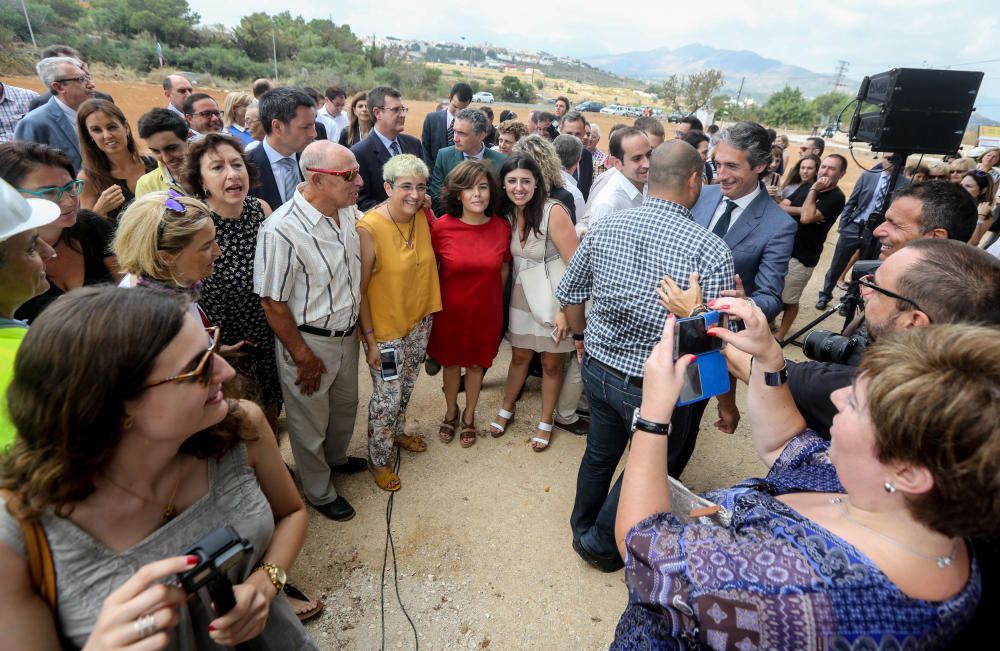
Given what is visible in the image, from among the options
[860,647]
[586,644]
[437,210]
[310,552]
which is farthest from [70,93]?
[860,647]

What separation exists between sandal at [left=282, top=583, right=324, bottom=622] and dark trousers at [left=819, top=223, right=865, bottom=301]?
716 cm

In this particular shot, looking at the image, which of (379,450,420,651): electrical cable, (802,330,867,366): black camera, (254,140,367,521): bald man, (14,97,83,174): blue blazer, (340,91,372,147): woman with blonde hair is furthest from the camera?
(340,91,372,147): woman with blonde hair

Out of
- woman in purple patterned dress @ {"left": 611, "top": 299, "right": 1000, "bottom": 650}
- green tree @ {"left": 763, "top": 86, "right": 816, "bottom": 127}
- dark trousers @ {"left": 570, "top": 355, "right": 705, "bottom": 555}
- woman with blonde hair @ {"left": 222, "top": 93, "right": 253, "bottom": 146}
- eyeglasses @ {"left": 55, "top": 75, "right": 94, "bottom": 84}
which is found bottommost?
dark trousers @ {"left": 570, "top": 355, "right": 705, "bottom": 555}

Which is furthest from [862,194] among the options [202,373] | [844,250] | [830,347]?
[202,373]

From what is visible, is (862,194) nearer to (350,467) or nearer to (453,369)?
(453,369)

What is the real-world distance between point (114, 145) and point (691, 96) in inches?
1707

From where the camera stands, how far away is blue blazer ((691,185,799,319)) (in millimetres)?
2943

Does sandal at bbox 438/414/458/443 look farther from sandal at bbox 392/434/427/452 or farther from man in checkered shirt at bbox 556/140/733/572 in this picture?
man in checkered shirt at bbox 556/140/733/572

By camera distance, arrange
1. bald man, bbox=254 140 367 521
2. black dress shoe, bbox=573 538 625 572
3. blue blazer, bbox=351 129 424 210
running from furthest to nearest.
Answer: blue blazer, bbox=351 129 424 210 → black dress shoe, bbox=573 538 625 572 → bald man, bbox=254 140 367 521

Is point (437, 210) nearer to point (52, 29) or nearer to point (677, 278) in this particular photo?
point (677, 278)

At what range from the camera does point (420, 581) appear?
2672mm

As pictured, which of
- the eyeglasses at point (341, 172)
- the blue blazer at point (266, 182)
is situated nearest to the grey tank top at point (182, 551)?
the eyeglasses at point (341, 172)

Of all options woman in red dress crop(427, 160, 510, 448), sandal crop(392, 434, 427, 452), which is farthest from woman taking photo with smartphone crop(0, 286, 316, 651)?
sandal crop(392, 434, 427, 452)

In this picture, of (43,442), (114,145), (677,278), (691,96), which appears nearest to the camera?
(43,442)
